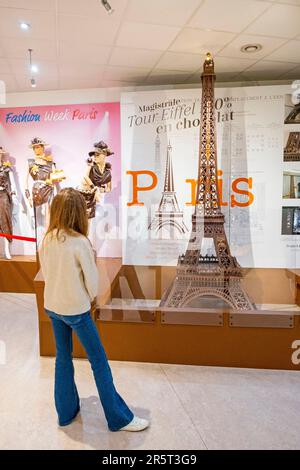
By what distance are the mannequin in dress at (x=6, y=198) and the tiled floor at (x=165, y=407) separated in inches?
89.1

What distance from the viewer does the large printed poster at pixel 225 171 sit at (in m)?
4.18

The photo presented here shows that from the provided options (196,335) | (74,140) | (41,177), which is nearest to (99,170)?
(74,140)

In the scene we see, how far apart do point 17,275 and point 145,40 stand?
338 centimetres

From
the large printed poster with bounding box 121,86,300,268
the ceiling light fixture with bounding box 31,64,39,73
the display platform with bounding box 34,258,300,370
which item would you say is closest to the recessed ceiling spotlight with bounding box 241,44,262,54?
the large printed poster with bounding box 121,86,300,268

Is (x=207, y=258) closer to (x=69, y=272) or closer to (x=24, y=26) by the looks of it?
(x=69, y=272)

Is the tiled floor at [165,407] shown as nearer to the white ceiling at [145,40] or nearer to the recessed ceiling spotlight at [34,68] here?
the white ceiling at [145,40]

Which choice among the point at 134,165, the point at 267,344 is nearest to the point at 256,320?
the point at 267,344

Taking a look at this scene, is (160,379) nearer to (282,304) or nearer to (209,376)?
(209,376)

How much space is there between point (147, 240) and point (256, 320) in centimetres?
223

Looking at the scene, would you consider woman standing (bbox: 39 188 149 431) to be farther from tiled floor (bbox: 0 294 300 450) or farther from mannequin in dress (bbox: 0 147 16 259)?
mannequin in dress (bbox: 0 147 16 259)

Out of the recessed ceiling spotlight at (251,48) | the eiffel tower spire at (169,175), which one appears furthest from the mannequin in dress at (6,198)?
the recessed ceiling spotlight at (251,48)

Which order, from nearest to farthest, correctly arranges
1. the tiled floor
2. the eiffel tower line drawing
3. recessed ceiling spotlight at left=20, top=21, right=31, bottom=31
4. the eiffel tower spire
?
the tiled floor
recessed ceiling spotlight at left=20, top=21, right=31, bottom=31
the eiffel tower line drawing
the eiffel tower spire

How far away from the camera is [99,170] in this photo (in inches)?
185

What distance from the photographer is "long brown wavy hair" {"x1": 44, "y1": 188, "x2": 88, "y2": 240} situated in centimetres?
181
